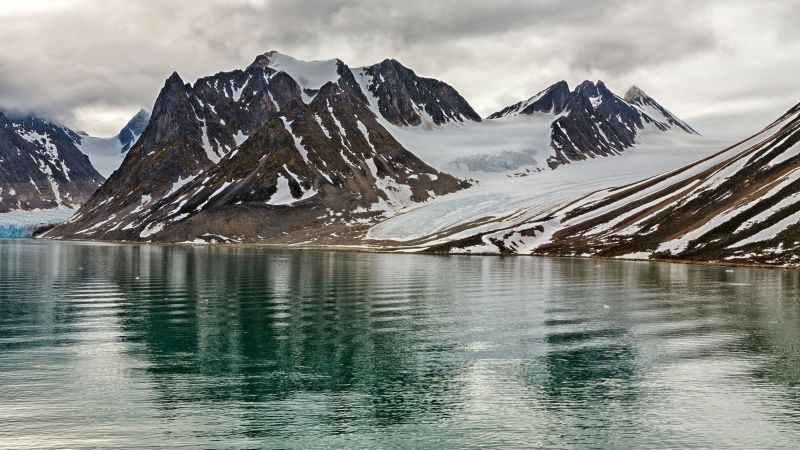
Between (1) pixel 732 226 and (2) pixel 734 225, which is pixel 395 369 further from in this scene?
(2) pixel 734 225

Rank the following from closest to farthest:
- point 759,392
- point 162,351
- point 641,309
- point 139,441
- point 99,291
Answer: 1. point 139,441
2. point 759,392
3. point 162,351
4. point 641,309
5. point 99,291

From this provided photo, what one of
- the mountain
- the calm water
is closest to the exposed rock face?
the mountain

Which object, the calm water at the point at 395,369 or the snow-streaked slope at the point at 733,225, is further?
the snow-streaked slope at the point at 733,225

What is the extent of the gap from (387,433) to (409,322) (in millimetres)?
31789

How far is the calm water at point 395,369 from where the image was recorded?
32.7 m

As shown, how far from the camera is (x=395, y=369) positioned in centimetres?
4484

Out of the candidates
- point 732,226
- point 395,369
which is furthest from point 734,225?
point 395,369

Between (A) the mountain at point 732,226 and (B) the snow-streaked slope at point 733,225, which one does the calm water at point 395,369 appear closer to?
(A) the mountain at point 732,226

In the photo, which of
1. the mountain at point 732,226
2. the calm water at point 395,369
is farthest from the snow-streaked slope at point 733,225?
the calm water at point 395,369

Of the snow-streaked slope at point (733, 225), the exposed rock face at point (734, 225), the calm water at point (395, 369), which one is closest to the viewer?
the calm water at point (395, 369)

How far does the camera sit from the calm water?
32656 millimetres

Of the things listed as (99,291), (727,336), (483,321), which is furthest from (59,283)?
(727,336)

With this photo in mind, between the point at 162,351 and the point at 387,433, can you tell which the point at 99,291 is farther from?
the point at 387,433

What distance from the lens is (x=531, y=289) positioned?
96.8 metres
